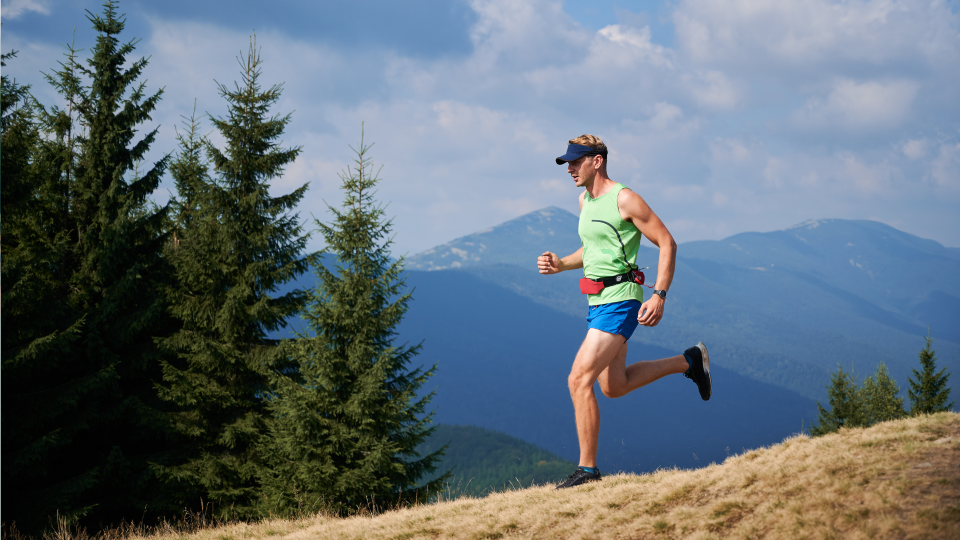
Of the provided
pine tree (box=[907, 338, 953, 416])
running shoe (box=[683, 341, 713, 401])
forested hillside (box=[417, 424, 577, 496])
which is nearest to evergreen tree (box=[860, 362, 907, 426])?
pine tree (box=[907, 338, 953, 416])

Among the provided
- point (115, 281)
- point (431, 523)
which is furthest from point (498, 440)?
point (431, 523)

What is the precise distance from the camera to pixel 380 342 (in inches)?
559

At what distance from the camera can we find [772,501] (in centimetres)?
366

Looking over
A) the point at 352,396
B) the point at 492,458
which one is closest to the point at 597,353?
the point at 352,396

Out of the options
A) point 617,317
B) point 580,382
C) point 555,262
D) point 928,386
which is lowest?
point 928,386

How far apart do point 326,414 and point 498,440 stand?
5531 inches

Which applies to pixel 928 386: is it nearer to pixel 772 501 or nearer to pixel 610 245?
pixel 610 245

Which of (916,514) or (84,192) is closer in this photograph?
(916,514)

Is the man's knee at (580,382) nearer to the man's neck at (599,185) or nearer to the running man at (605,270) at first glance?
the running man at (605,270)

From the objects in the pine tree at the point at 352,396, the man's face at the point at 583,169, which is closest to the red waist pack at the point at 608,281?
the man's face at the point at 583,169

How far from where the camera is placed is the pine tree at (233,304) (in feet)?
50.3

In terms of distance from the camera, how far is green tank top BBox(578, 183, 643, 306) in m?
4.78

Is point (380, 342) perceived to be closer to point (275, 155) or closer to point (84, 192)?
point (275, 155)

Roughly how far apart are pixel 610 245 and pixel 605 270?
202mm
